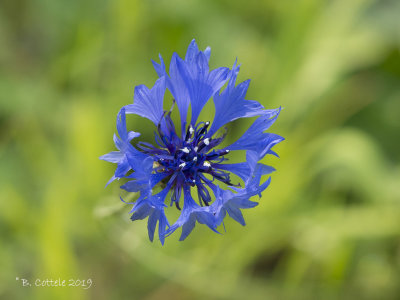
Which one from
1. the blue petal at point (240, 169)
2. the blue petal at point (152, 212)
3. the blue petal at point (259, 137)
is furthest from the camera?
the blue petal at point (240, 169)

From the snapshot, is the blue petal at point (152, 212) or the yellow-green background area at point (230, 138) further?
the yellow-green background area at point (230, 138)

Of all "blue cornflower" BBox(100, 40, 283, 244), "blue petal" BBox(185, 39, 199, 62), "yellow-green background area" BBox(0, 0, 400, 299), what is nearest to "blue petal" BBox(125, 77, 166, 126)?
"blue cornflower" BBox(100, 40, 283, 244)

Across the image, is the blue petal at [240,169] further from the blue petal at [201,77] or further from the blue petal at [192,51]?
the blue petal at [192,51]

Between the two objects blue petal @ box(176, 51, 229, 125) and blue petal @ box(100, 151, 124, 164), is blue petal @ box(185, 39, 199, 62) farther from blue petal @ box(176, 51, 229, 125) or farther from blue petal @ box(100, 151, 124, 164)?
blue petal @ box(100, 151, 124, 164)

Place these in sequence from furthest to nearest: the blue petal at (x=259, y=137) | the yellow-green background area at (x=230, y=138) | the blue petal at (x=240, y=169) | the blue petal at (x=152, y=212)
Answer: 1. the yellow-green background area at (x=230, y=138)
2. the blue petal at (x=240, y=169)
3. the blue petal at (x=259, y=137)
4. the blue petal at (x=152, y=212)

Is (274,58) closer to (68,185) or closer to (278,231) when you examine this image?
(278,231)

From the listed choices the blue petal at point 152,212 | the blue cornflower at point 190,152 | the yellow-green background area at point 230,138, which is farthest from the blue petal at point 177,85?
the yellow-green background area at point 230,138

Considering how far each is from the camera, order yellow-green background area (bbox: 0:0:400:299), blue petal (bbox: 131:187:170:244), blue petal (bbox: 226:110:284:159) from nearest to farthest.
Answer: blue petal (bbox: 131:187:170:244), blue petal (bbox: 226:110:284:159), yellow-green background area (bbox: 0:0:400:299)

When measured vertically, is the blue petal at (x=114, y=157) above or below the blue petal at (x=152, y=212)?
above
